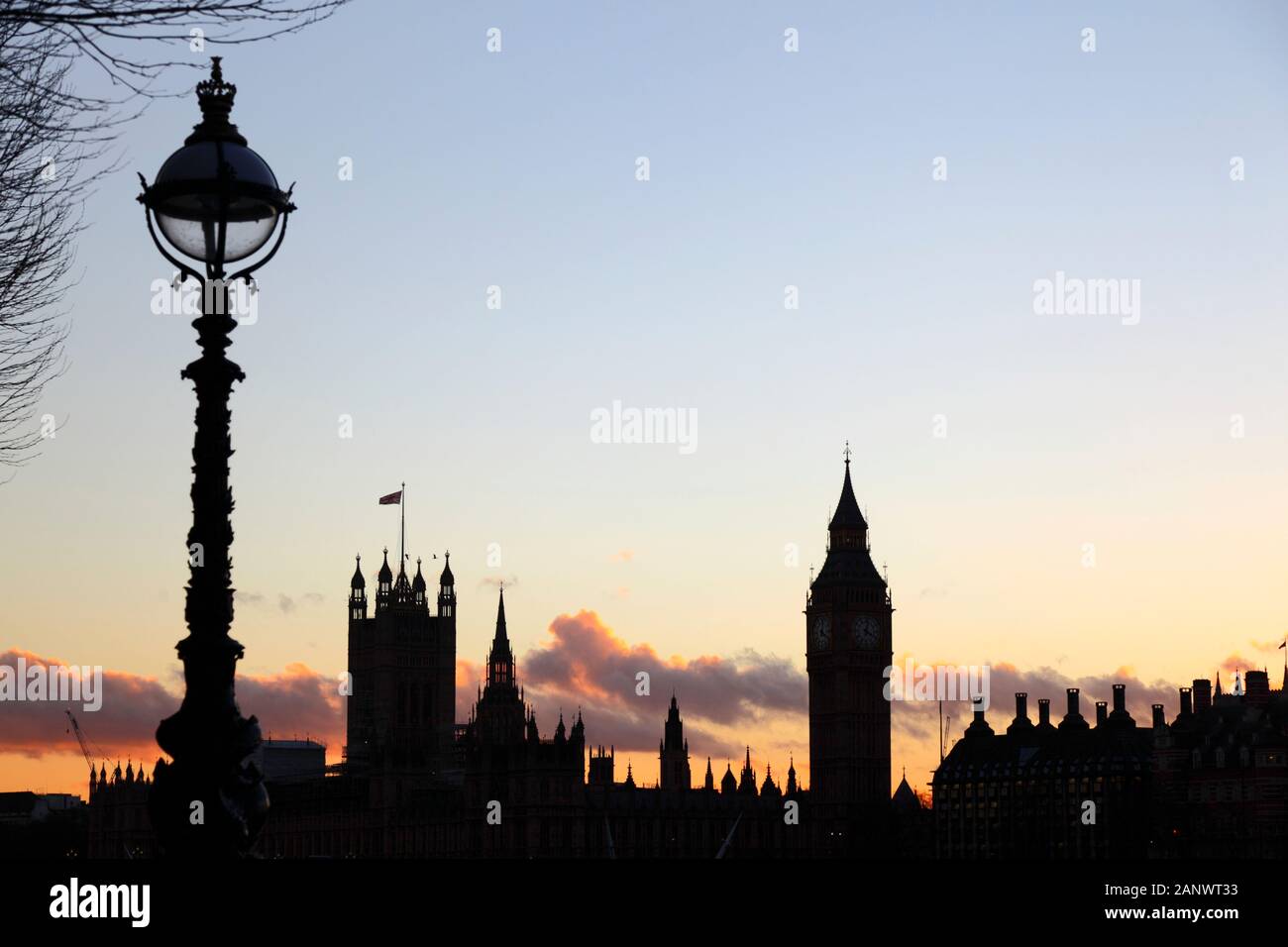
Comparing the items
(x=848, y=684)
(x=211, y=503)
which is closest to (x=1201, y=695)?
(x=848, y=684)

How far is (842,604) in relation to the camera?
18350 centimetres

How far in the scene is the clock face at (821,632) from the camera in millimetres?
184000

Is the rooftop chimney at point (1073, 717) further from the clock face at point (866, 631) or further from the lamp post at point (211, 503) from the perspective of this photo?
the lamp post at point (211, 503)

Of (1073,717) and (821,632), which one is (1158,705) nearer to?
(1073,717)

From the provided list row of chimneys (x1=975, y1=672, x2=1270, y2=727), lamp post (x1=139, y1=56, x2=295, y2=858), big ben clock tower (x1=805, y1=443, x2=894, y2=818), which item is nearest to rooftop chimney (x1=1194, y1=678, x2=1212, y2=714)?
row of chimneys (x1=975, y1=672, x2=1270, y2=727)

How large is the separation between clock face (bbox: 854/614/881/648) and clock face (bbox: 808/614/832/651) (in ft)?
7.47

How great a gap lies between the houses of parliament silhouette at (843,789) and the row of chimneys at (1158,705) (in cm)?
15

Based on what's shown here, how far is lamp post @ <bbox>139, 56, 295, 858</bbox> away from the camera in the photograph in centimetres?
1448

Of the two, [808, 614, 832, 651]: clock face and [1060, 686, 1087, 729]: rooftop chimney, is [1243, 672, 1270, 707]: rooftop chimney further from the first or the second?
[808, 614, 832, 651]: clock face

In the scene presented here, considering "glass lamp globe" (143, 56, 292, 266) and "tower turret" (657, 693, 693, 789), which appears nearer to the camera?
"glass lamp globe" (143, 56, 292, 266)

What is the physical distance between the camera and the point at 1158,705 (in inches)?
5468
